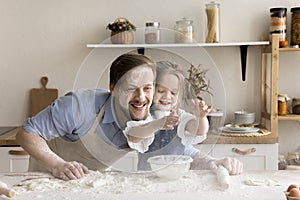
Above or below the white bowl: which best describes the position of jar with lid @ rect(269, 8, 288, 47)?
above

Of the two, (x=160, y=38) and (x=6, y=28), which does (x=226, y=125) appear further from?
(x=6, y=28)

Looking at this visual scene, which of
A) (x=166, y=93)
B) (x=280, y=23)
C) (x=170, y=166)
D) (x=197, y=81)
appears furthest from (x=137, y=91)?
(x=280, y=23)

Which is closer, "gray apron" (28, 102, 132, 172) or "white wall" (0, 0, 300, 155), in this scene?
"gray apron" (28, 102, 132, 172)

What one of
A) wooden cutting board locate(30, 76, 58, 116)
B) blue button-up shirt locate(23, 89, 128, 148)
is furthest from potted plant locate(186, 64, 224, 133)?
wooden cutting board locate(30, 76, 58, 116)

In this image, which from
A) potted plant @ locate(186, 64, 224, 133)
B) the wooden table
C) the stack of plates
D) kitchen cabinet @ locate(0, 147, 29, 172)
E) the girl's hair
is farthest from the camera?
the stack of plates

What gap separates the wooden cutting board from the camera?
9.05 ft

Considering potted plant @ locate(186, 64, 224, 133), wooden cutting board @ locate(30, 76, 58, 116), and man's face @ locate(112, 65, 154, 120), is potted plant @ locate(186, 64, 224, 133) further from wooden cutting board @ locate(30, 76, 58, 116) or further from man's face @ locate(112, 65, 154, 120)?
wooden cutting board @ locate(30, 76, 58, 116)

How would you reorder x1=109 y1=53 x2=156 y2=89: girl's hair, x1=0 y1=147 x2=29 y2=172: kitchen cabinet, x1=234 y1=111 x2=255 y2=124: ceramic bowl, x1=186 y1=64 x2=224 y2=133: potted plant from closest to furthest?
1. x1=109 y1=53 x2=156 y2=89: girl's hair
2. x1=186 y1=64 x2=224 y2=133: potted plant
3. x1=0 y1=147 x2=29 y2=172: kitchen cabinet
4. x1=234 y1=111 x2=255 y2=124: ceramic bowl

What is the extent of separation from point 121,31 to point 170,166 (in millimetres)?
1366

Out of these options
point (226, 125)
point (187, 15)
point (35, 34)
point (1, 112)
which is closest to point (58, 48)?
point (35, 34)

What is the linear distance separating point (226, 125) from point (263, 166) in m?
0.32

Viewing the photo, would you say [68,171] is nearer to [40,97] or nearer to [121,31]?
[121,31]

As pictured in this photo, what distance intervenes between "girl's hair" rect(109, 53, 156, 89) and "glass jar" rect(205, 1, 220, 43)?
131cm

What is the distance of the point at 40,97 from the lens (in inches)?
109
